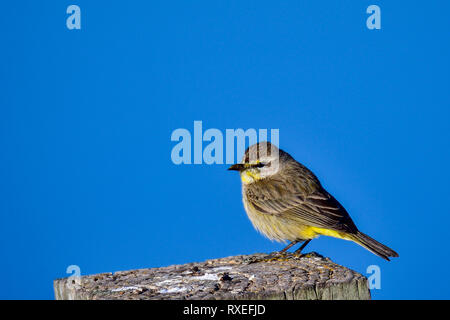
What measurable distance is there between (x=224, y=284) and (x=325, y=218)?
6.59 feet

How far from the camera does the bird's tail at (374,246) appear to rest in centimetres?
472

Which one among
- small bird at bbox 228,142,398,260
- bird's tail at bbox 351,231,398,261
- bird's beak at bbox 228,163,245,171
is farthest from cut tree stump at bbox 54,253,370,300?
bird's beak at bbox 228,163,245,171

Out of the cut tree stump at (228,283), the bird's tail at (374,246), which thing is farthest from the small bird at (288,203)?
the cut tree stump at (228,283)

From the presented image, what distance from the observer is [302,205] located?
529cm

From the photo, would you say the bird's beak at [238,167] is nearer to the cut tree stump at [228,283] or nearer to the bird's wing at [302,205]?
the bird's wing at [302,205]

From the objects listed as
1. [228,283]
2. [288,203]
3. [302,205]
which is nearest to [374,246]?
[302,205]

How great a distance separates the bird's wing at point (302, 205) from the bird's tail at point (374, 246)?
0.10m

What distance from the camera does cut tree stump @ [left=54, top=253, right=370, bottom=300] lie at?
3.01 m

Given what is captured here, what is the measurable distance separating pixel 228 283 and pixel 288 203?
2207mm

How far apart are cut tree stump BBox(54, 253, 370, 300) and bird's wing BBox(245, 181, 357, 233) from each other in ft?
3.77
